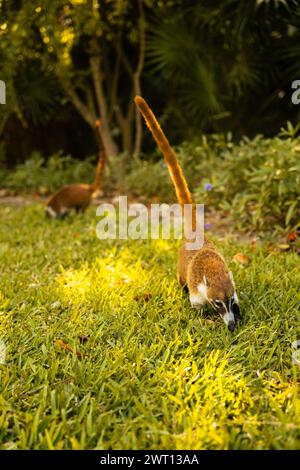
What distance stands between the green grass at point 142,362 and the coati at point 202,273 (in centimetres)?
11

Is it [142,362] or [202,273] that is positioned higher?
[202,273]

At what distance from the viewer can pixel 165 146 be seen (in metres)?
2.15

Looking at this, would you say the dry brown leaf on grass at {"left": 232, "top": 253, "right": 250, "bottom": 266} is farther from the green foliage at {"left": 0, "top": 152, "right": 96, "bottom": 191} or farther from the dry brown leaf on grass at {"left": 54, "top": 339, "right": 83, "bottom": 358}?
the green foliage at {"left": 0, "top": 152, "right": 96, "bottom": 191}

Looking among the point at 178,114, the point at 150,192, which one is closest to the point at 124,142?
the point at 178,114

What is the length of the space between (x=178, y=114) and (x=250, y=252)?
3799 millimetres

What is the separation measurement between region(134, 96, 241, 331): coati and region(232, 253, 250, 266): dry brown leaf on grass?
561mm

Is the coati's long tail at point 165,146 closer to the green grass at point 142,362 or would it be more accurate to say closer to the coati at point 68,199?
the green grass at point 142,362

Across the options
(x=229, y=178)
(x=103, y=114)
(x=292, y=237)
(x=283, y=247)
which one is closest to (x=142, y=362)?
(x=283, y=247)

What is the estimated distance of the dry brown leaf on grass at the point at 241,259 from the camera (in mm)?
2852

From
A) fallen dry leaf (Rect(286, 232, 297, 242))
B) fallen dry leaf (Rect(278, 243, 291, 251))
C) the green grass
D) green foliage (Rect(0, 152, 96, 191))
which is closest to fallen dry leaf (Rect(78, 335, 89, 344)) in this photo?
the green grass

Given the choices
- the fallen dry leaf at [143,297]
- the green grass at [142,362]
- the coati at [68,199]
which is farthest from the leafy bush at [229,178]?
the fallen dry leaf at [143,297]

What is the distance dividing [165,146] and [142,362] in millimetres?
959

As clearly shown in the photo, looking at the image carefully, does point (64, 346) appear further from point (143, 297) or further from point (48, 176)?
point (48, 176)
